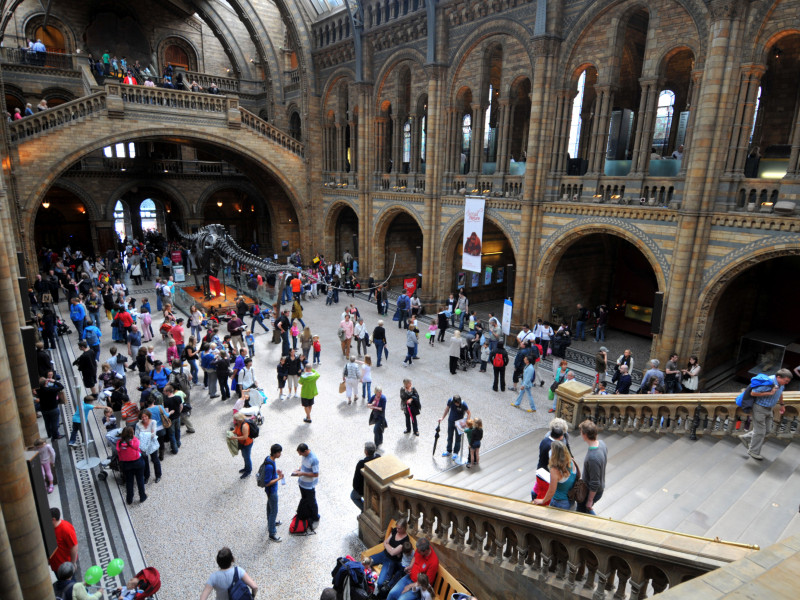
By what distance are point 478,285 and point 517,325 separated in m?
5.49

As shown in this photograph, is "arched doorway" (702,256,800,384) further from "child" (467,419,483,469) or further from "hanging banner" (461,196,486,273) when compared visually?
"child" (467,419,483,469)

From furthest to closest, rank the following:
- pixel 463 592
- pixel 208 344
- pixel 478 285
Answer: pixel 478 285
pixel 208 344
pixel 463 592

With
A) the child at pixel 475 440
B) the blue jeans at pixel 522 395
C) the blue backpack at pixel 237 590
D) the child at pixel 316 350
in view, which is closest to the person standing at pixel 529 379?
the blue jeans at pixel 522 395

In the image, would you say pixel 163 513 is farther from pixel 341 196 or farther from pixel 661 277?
pixel 341 196

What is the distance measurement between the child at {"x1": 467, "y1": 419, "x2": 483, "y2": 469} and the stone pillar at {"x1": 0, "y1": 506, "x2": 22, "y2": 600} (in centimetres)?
609

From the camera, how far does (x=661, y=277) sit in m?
11.9

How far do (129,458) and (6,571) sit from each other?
4180mm

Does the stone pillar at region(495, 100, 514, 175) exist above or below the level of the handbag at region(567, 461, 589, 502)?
above

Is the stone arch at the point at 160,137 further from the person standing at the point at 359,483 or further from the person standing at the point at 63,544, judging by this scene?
the person standing at the point at 359,483

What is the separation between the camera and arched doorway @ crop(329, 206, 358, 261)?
25753 mm

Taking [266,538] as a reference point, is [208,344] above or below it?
above

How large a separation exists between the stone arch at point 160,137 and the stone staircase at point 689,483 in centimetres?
1876

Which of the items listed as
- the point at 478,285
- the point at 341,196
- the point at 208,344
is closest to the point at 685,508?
the point at 208,344

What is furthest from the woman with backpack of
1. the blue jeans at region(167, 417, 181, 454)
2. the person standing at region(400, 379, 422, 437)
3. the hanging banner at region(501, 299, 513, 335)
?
the hanging banner at region(501, 299, 513, 335)
